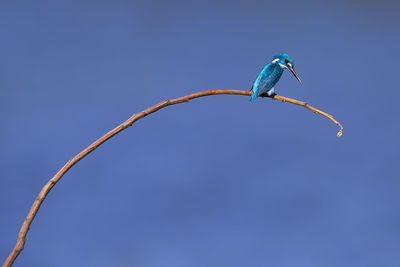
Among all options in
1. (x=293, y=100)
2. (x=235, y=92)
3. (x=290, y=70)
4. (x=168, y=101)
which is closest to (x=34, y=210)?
(x=168, y=101)

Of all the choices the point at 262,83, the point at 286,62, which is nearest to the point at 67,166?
the point at 262,83

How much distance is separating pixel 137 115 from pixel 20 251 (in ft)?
1.89

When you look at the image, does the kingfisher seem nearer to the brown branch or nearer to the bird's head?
the bird's head

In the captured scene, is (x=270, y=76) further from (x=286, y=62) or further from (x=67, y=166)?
(x=67, y=166)

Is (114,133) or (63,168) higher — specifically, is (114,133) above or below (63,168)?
above

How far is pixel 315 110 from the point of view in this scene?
5.74 ft

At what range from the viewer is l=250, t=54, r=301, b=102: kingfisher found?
2.71 m

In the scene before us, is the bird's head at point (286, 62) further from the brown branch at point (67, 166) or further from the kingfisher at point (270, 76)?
the brown branch at point (67, 166)

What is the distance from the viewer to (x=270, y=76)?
9.17 ft

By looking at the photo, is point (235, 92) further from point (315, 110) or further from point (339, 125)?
point (339, 125)

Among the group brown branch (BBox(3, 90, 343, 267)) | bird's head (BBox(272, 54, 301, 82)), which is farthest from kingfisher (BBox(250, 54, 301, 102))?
brown branch (BBox(3, 90, 343, 267))

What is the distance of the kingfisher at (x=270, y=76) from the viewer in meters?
2.71

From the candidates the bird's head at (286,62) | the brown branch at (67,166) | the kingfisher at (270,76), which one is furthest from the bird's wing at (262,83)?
the brown branch at (67,166)

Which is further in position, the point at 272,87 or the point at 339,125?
the point at 272,87
